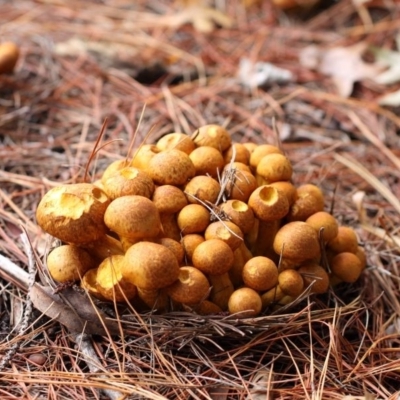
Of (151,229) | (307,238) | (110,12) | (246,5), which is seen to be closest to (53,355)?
(151,229)

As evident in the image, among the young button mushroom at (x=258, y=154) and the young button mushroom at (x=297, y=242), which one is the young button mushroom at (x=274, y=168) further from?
the young button mushroom at (x=297, y=242)

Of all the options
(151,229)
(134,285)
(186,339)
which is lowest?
(186,339)

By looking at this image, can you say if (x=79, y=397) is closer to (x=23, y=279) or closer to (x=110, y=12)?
(x=23, y=279)

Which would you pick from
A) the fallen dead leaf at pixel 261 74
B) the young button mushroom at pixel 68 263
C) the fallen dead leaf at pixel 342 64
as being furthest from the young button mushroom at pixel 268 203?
the fallen dead leaf at pixel 342 64

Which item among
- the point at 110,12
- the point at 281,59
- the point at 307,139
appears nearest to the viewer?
the point at 307,139

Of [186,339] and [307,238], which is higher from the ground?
[307,238]

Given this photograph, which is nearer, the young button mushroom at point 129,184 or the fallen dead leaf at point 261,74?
the young button mushroom at point 129,184

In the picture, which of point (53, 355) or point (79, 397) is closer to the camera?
point (79, 397)
